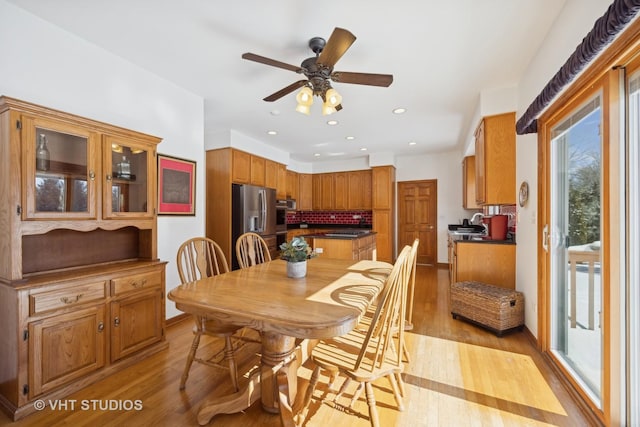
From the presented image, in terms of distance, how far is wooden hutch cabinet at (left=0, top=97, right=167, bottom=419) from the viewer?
1587mm

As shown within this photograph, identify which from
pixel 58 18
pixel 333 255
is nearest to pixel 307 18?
pixel 58 18

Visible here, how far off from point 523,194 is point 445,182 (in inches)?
140

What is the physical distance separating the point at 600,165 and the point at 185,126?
3.48m

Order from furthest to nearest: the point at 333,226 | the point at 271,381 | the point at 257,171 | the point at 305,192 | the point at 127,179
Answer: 1. the point at 333,226
2. the point at 305,192
3. the point at 257,171
4. the point at 127,179
5. the point at 271,381

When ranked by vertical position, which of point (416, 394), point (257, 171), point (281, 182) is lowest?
point (416, 394)

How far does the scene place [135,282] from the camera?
83.4 inches

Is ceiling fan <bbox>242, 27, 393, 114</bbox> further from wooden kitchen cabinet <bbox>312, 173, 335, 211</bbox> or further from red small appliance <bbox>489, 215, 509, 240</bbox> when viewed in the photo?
wooden kitchen cabinet <bbox>312, 173, 335, 211</bbox>

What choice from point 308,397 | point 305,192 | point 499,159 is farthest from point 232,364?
point 305,192

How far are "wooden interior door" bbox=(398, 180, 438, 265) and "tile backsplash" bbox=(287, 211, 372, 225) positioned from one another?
0.83m

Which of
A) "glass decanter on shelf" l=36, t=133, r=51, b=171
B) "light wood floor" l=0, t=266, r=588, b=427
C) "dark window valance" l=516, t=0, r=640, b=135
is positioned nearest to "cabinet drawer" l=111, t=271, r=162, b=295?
"light wood floor" l=0, t=266, r=588, b=427

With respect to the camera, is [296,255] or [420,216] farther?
[420,216]

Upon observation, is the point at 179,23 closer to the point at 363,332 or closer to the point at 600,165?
the point at 363,332

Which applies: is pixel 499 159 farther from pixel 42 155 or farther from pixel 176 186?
pixel 42 155

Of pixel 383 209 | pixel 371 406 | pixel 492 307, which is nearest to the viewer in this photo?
pixel 371 406
